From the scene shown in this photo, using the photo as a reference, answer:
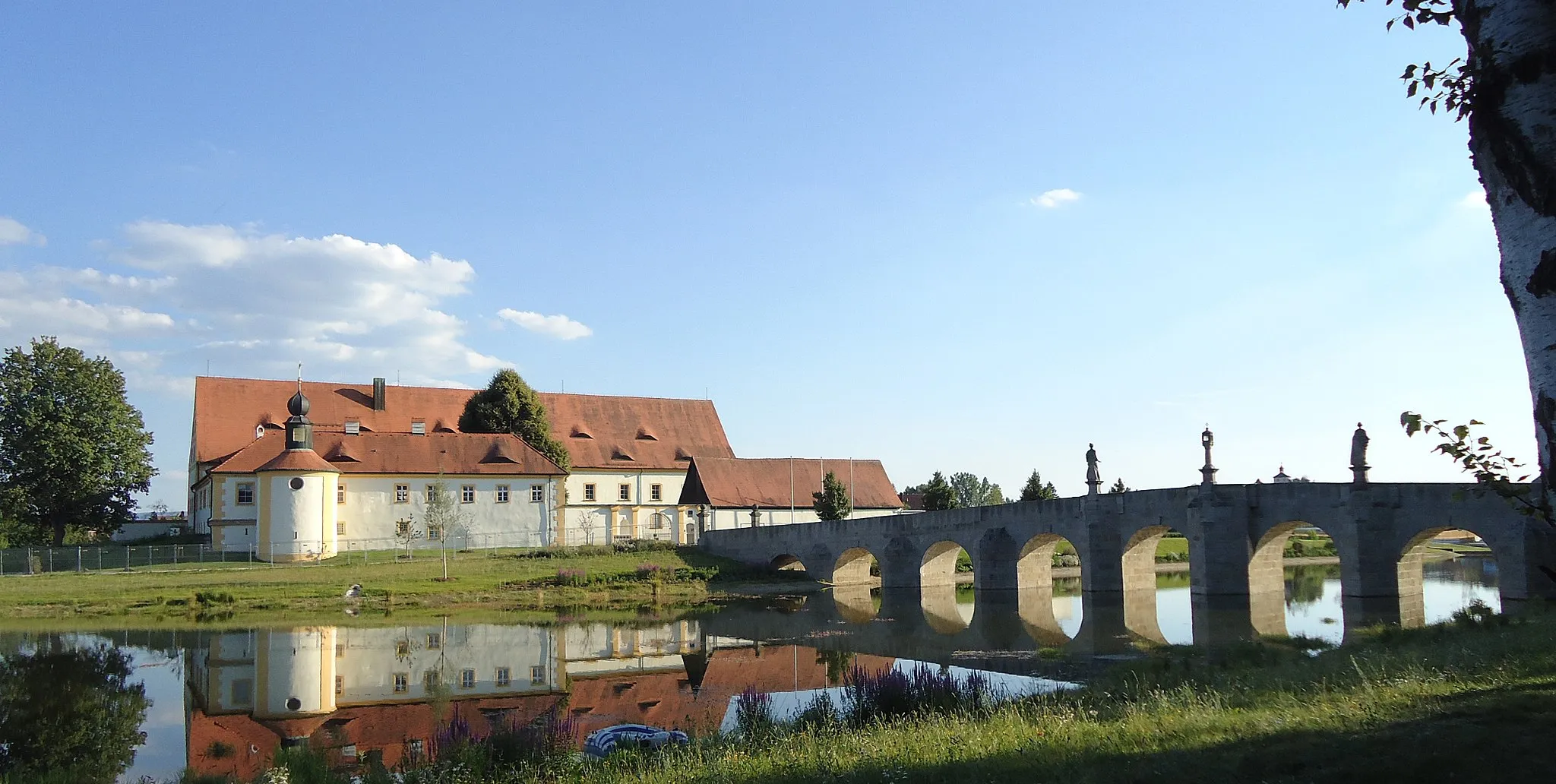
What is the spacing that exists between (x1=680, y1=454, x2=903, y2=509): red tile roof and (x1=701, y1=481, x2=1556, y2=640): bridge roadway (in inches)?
549

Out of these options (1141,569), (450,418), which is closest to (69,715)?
(1141,569)

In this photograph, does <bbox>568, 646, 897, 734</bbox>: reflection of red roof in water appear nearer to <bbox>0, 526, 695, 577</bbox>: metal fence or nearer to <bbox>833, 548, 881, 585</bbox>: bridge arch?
<bbox>833, 548, 881, 585</bbox>: bridge arch

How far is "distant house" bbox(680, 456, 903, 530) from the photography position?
174 feet

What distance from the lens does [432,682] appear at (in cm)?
1917

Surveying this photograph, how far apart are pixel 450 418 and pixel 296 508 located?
15592 mm

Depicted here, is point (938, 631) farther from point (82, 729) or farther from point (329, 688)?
point (82, 729)

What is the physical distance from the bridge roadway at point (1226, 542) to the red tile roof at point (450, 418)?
21.3 m

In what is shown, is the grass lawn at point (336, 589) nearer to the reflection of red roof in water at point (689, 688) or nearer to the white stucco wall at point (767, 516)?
the white stucco wall at point (767, 516)

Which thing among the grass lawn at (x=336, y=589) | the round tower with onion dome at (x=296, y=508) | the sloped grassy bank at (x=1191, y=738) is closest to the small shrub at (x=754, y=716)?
the sloped grassy bank at (x=1191, y=738)

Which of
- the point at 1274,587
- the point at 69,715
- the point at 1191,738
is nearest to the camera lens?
the point at 1191,738

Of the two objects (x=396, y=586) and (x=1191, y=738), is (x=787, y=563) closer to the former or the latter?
(x=396, y=586)

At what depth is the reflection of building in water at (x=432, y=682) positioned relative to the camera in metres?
14.6

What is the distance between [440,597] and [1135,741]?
30.5 m

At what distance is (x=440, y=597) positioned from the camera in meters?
34.8
